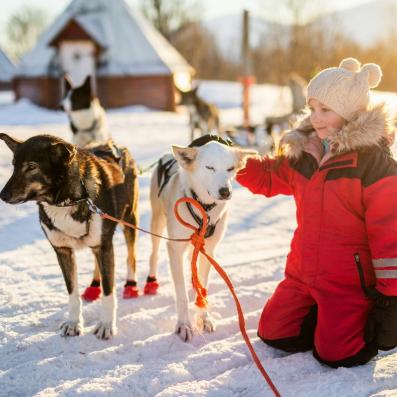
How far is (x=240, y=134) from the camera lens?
11562mm

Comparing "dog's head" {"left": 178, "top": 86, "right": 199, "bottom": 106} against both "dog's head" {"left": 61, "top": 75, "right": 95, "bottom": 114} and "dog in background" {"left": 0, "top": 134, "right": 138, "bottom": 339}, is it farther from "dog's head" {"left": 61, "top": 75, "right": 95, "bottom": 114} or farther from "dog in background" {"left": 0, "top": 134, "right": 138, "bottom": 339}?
"dog in background" {"left": 0, "top": 134, "right": 138, "bottom": 339}

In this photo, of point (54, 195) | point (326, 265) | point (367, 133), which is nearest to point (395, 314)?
point (326, 265)

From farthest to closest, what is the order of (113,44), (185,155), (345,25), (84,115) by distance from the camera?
(345,25) → (113,44) → (84,115) → (185,155)

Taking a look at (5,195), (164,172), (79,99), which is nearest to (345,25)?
(79,99)

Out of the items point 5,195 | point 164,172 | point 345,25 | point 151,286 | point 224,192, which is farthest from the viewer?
point 345,25

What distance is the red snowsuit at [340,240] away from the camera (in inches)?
97.7

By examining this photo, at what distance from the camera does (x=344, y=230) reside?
8.63ft

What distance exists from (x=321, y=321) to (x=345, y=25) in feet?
114

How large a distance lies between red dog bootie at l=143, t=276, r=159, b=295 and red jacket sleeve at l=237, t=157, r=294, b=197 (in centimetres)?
111

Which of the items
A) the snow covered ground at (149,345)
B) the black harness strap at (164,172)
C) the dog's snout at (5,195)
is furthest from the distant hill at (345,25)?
the dog's snout at (5,195)

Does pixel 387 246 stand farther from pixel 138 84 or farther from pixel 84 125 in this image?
pixel 138 84

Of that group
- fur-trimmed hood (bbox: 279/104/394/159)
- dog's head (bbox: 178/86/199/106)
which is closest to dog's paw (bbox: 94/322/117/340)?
fur-trimmed hood (bbox: 279/104/394/159)

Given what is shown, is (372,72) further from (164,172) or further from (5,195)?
(5,195)

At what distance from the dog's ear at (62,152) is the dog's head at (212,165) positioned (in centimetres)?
57
